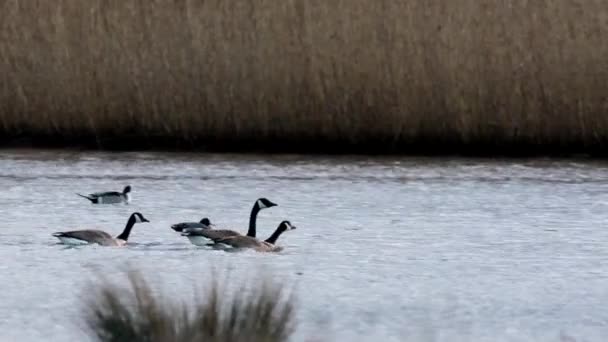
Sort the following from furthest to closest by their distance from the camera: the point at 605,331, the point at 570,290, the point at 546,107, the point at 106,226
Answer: the point at 546,107 → the point at 106,226 → the point at 570,290 → the point at 605,331

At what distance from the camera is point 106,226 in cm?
1191

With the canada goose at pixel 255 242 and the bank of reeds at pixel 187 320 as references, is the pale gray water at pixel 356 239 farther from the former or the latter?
the bank of reeds at pixel 187 320

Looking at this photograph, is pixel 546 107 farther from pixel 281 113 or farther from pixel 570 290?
pixel 570 290

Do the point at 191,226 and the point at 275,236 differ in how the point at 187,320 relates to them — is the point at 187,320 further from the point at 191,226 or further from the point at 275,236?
the point at 191,226

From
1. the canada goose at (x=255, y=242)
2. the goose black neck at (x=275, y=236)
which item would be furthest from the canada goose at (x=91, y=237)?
the goose black neck at (x=275, y=236)

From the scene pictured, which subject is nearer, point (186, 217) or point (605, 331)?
point (605, 331)

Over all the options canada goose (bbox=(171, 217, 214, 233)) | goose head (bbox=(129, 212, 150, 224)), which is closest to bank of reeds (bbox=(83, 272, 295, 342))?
canada goose (bbox=(171, 217, 214, 233))

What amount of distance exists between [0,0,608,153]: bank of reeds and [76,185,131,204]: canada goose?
12.8 feet

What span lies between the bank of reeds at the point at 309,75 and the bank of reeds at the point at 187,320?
9049mm

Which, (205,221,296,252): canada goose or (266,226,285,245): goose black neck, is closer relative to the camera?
(205,221,296,252): canada goose

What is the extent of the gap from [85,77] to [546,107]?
4.09 m

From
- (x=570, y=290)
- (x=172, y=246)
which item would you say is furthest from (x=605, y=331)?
(x=172, y=246)

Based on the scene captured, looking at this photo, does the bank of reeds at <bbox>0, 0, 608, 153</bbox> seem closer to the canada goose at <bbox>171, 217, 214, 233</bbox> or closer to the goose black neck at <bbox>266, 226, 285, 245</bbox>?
the canada goose at <bbox>171, 217, 214, 233</bbox>

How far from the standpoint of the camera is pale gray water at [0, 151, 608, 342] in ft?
28.3
